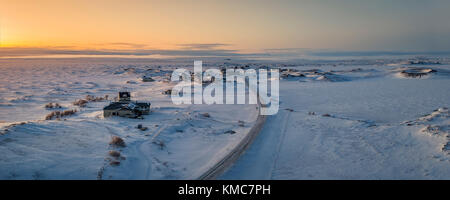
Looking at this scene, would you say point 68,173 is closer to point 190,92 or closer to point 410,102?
point 190,92

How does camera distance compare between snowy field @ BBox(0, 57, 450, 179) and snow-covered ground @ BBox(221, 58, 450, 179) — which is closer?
snowy field @ BBox(0, 57, 450, 179)

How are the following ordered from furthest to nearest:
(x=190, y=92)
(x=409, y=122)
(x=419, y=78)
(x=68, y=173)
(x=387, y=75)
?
(x=387, y=75), (x=419, y=78), (x=190, y=92), (x=409, y=122), (x=68, y=173)

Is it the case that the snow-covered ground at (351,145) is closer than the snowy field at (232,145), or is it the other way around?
the snowy field at (232,145)

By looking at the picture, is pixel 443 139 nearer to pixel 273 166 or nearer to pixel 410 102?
pixel 273 166

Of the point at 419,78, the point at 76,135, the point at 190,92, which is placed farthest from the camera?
the point at 419,78

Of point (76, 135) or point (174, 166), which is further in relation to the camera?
point (76, 135)

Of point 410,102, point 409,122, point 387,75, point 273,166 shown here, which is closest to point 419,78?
point 387,75
